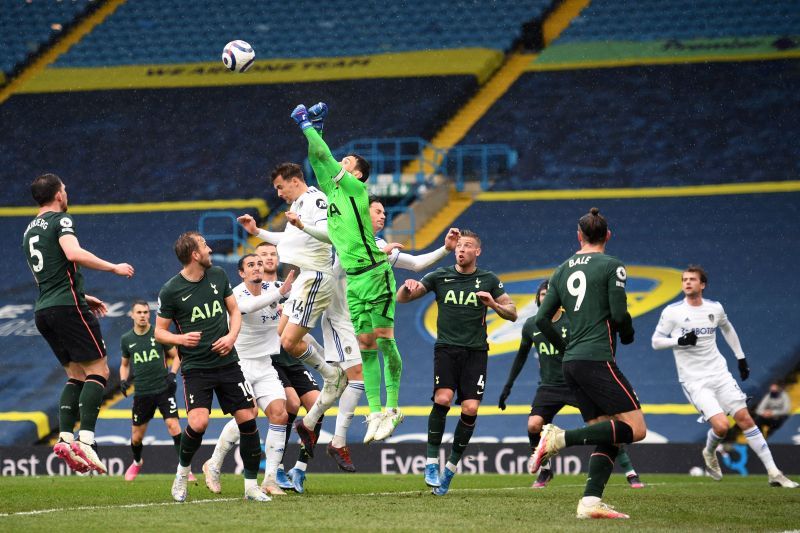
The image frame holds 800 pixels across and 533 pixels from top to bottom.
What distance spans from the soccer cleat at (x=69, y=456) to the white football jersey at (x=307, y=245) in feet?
10.1

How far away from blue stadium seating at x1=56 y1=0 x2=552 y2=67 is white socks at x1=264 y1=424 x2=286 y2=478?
16621 mm

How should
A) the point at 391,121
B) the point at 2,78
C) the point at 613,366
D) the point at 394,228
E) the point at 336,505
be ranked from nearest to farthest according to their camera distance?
1. the point at 613,366
2. the point at 336,505
3. the point at 394,228
4. the point at 391,121
5. the point at 2,78

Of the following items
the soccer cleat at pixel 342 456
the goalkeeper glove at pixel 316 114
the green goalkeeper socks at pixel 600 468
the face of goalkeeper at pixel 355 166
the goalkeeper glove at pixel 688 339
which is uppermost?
the goalkeeper glove at pixel 316 114

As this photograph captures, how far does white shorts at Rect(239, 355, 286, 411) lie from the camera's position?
37.2 ft

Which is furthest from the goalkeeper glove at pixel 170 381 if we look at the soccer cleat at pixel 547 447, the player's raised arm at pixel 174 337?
the soccer cleat at pixel 547 447

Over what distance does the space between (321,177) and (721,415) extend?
5.94m

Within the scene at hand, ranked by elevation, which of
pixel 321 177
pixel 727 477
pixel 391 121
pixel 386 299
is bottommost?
pixel 727 477

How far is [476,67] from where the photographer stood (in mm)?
25781

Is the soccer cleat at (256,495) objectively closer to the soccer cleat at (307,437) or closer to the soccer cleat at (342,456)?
the soccer cleat at (342,456)

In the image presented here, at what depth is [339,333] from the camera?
11.9 metres

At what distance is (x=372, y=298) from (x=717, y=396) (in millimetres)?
5362

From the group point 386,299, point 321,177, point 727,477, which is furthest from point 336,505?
point 727,477

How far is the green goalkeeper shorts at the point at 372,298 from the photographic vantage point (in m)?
10.6

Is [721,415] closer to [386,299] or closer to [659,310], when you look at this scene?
[386,299]
